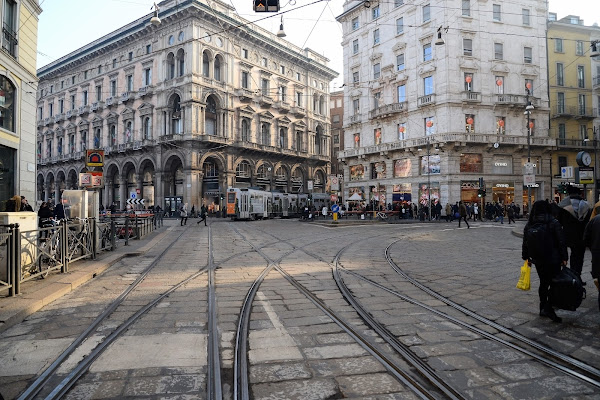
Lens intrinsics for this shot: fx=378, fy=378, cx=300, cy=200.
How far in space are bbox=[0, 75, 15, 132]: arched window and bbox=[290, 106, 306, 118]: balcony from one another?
124ft

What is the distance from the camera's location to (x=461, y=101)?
99.9 ft

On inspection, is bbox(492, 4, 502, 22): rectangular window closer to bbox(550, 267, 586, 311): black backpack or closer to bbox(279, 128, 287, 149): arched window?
bbox(279, 128, 287, 149): arched window

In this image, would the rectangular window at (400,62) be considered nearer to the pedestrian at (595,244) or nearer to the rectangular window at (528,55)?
the rectangular window at (528,55)

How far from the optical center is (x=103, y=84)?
45938 millimetres

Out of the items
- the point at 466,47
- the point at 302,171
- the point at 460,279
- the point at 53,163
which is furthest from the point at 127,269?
the point at 53,163

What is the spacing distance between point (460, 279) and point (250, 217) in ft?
83.4

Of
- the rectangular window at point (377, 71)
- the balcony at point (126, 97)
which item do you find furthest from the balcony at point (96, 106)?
the rectangular window at point (377, 71)

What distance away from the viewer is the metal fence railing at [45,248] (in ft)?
16.5

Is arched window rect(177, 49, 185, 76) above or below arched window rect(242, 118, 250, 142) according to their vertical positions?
above

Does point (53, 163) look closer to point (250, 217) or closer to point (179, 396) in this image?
point (250, 217)

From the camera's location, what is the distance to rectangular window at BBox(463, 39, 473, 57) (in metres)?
31.2

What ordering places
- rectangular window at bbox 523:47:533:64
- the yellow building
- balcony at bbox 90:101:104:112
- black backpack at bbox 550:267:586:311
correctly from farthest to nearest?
balcony at bbox 90:101:104:112
the yellow building
rectangular window at bbox 523:47:533:64
black backpack at bbox 550:267:586:311

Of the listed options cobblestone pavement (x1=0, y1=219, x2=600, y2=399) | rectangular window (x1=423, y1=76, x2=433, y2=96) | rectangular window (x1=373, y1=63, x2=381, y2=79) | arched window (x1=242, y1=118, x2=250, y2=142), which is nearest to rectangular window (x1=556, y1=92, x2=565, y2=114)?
rectangular window (x1=423, y1=76, x2=433, y2=96)

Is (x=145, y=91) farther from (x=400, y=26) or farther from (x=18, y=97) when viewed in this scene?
(x=18, y=97)
